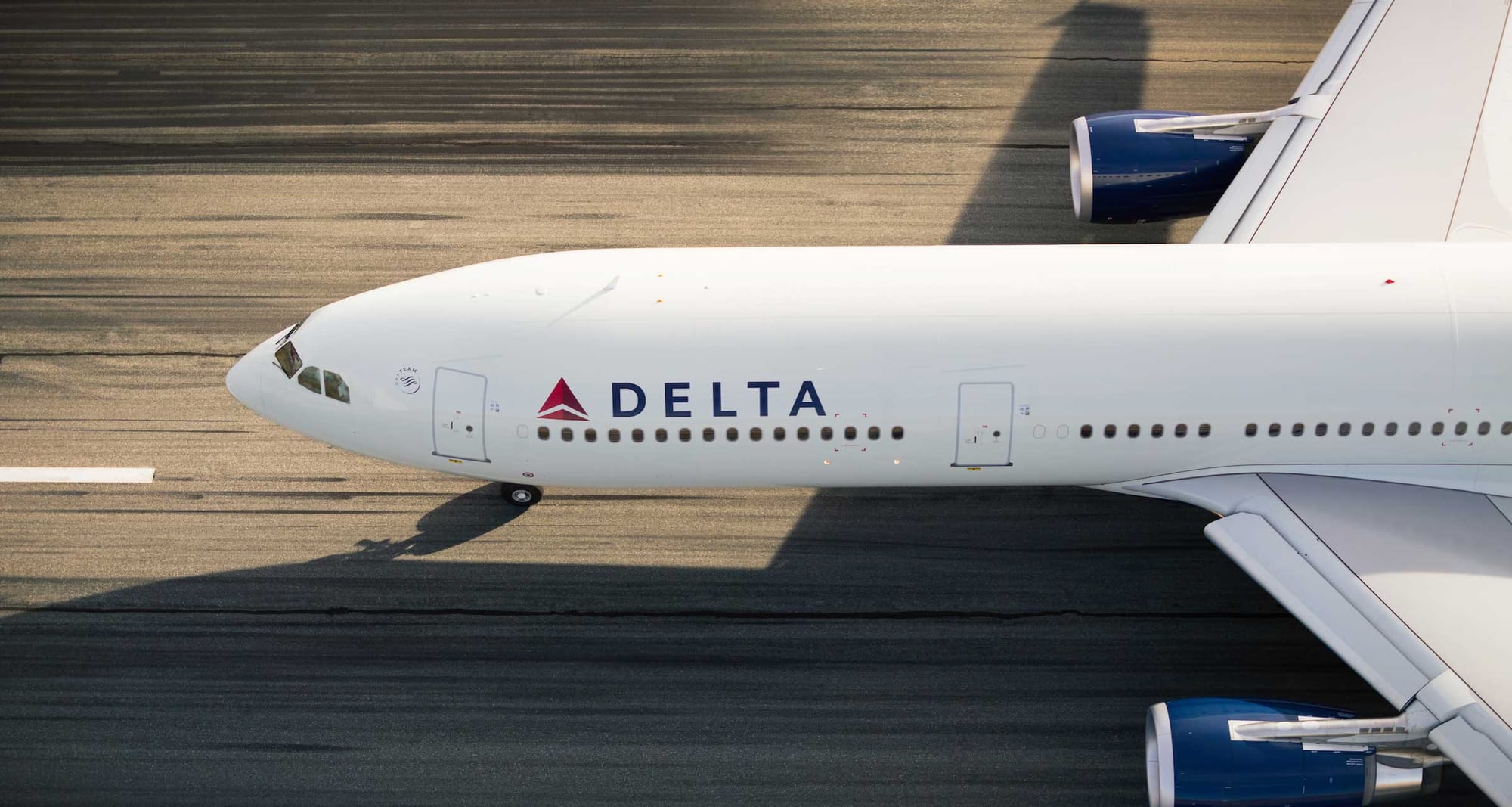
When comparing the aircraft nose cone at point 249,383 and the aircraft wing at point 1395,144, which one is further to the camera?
the aircraft wing at point 1395,144

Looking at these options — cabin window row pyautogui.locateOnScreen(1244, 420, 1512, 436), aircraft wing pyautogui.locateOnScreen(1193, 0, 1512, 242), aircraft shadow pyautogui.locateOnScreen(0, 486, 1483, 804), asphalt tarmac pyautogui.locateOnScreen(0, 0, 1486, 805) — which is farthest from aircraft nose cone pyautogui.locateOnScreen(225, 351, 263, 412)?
aircraft wing pyautogui.locateOnScreen(1193, 0, 1512, 242)

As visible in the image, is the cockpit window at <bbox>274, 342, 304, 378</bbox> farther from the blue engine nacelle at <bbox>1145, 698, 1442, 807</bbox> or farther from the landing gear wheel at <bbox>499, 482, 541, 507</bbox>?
the blue engine nacelle at <bbox>1145, 698, 1442, 807</bbox>

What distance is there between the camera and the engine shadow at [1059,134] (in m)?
18.5

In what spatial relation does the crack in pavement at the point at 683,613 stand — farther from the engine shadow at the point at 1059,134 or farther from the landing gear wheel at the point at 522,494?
the engine shadow at the point at 1059,134

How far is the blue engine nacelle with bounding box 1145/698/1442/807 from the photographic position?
35.9 ft

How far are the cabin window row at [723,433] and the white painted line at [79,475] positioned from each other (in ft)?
21.9

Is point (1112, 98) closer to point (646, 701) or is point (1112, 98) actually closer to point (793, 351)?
point (793, 351)

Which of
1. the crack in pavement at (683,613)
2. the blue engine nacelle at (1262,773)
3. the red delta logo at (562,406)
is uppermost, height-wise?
the red delta logo at (562,406)

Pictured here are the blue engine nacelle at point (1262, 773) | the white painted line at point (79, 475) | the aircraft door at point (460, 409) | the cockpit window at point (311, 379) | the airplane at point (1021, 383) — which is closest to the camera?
the blue engine nacelle at point (1262, 773)

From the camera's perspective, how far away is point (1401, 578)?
11828 millimetres

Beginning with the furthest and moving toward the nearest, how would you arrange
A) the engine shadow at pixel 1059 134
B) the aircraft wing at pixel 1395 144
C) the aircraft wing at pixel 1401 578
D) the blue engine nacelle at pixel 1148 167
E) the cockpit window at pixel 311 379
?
the engine shadow at pixel 1059 134
the blue engine nacelle at pixel 1148 167
the aircraft wing at pixel 1395 144
the cockpit window at pixel 311 379
the aircraft wing at pixel 1401 578

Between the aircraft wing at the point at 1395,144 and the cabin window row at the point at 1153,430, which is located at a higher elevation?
the aircraft wing at the point at 1395,144

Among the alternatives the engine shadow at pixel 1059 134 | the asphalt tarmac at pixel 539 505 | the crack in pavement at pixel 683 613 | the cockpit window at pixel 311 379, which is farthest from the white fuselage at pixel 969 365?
the engine shadow at pixel 1059 134

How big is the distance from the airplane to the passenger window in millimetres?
27
